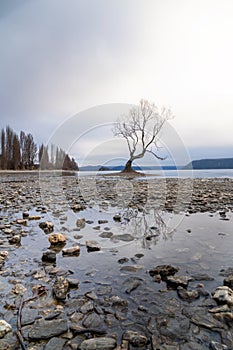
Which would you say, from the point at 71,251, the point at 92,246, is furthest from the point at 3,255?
the point at 92,246

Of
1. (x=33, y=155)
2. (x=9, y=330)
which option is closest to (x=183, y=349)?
(x=9, y=330)

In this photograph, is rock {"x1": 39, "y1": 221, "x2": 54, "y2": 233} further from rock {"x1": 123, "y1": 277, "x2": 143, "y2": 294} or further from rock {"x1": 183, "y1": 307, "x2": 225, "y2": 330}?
rock {"x1": 183, "y1": 307, "x2": 225, "y2": 330}

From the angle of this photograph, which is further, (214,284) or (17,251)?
(17,251)

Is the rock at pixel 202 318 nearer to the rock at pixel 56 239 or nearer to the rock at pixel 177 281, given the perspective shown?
the rock at pixel 177 281

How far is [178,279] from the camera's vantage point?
2.14 meters

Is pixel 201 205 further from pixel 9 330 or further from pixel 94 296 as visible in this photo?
pixel 9 330

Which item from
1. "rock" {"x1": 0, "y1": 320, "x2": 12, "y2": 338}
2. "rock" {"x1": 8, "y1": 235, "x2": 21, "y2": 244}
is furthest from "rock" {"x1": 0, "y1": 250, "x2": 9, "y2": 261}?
"rock" {"x1": 0, "y1": 320, "x2": 12, "y2": 338}

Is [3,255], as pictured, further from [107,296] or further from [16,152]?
[16,152]

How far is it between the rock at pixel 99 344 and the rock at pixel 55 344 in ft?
0.43

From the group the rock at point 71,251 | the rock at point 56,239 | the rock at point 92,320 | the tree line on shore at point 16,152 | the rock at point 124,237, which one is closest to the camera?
the rock at point 92,320

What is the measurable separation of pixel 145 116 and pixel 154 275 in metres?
12.7

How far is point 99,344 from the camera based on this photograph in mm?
1362

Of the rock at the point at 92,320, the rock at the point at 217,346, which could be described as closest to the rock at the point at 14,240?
the rock at the point at 92,320

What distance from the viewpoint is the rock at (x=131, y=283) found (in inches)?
79.4
